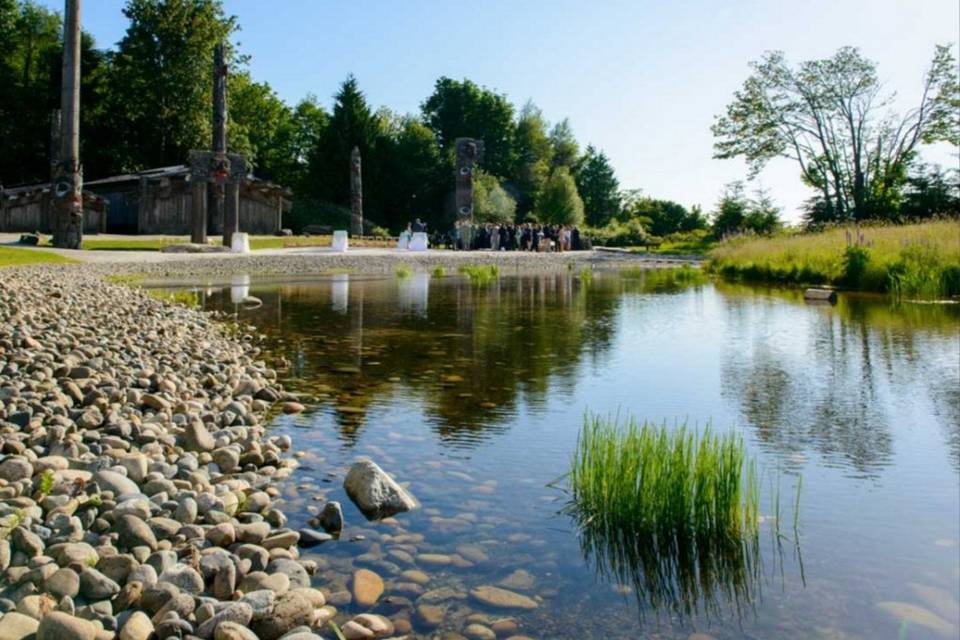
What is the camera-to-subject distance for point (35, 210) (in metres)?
37.0

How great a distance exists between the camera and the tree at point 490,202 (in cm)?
5891

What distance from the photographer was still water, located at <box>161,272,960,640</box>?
404 centimetres

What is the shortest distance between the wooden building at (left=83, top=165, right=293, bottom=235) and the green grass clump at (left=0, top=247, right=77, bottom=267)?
47.7ft

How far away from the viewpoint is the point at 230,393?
7738 millimetres

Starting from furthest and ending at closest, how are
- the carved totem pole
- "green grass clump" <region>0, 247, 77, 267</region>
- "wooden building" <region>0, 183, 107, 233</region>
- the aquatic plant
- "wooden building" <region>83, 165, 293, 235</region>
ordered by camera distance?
"wooden building" <region>83, 165, 293, 235</region>, "wooden building" <region>0, 183, 107, 233</region>, the carved totem pole, "green grass clump" <region>0, 247, 77, 267</region>, the aquatic plant

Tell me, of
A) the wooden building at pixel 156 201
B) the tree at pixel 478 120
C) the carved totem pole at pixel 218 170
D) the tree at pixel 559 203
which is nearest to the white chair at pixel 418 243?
the wooden building at pixel 156 201

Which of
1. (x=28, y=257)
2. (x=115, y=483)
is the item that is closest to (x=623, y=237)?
(x=28, y=257)

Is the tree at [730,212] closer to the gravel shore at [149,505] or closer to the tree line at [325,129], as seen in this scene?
the tree line at [325,129]

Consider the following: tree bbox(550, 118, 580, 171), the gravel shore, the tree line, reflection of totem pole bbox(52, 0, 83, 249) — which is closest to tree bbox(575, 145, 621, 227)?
tree bbox(550, 118, 580, 171)

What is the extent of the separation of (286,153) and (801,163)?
3528 cm

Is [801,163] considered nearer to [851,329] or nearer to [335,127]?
[335,127]

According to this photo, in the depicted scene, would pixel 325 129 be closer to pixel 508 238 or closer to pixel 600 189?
pixel 508 238

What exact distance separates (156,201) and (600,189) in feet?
144

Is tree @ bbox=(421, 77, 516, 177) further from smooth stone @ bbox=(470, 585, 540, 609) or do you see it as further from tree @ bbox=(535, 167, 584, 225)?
smooth stone @ bbox=(470, 585, 540, 609)
